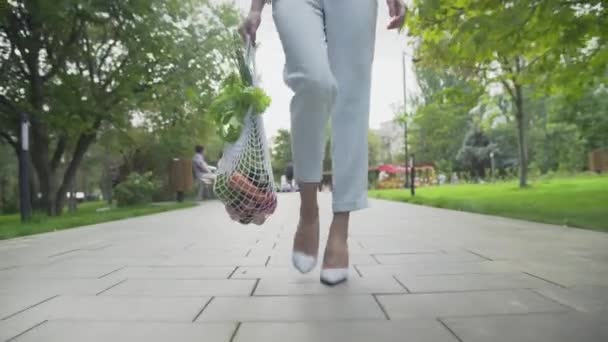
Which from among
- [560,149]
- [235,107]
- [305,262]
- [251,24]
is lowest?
[305,262]

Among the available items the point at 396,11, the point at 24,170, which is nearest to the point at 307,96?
the point at 396,11

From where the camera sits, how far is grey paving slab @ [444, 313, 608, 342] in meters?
1.34

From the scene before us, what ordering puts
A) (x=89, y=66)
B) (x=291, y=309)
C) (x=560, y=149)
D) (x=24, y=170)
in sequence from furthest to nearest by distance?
1. (x=560, y=149)
2. (x=89, y=66)
3. (x=24, y=170)
4. (x=291, y=309)

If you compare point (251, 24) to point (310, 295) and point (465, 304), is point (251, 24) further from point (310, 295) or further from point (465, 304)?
point (465, 304)

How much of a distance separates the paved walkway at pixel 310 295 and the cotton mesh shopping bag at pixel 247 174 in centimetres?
34

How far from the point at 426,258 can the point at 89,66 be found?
14.5m

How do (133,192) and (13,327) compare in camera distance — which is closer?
(13,327)

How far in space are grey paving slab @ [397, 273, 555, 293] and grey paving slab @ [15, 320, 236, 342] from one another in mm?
885

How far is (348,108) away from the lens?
7.41 feet

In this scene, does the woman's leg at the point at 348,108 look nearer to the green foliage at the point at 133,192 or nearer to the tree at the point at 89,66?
the tree at the point at 89,66

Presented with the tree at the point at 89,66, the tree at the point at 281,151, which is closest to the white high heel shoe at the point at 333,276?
the tree at the point at 89,66

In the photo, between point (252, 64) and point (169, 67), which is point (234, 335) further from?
point (169, 67)

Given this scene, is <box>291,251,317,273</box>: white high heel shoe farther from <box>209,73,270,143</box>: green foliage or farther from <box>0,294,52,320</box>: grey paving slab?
<box>0,294,52,320</box>: grey paving slab

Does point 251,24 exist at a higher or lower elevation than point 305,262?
higher
